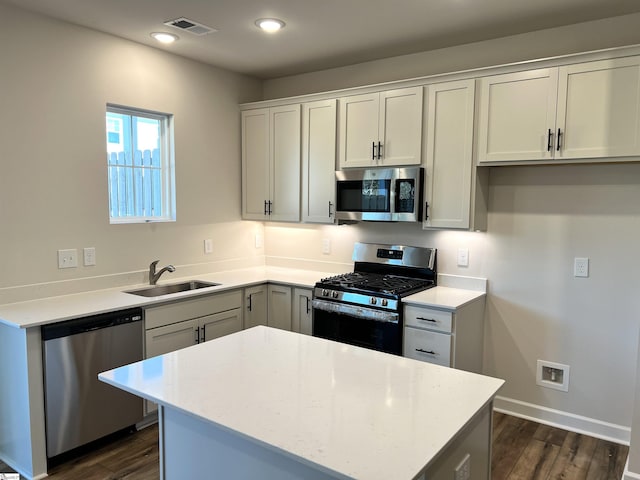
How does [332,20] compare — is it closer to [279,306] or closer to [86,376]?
[279,306]

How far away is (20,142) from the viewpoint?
9.50 ft

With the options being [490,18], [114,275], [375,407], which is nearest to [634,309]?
[490,18]

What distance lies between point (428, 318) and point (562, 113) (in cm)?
150

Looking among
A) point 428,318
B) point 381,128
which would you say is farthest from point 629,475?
point 381,128

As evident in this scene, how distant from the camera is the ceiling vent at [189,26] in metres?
3.03

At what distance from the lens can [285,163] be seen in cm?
412

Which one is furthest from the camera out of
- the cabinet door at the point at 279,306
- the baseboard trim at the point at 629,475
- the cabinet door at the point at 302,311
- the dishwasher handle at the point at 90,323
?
the cabinet door at the point at 279,306

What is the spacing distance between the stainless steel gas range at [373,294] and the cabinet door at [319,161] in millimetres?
478

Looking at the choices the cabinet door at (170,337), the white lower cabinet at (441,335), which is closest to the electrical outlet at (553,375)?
the white lower cabinet at (441,335)

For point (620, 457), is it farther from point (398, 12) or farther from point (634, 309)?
point (398, 12)

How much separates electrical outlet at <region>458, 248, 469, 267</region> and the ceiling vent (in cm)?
238

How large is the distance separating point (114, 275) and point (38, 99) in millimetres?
1275

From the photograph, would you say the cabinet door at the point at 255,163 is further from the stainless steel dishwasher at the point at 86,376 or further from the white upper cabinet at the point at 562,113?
the white upper cabinet at the point at 562,113

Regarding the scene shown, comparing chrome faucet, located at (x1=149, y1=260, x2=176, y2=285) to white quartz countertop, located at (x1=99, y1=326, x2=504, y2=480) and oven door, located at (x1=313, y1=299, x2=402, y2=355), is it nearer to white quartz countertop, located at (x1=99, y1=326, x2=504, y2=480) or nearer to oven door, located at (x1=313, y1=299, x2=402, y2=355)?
oven door, located at (x1=313, y1=299, x2=402, y2=355)
